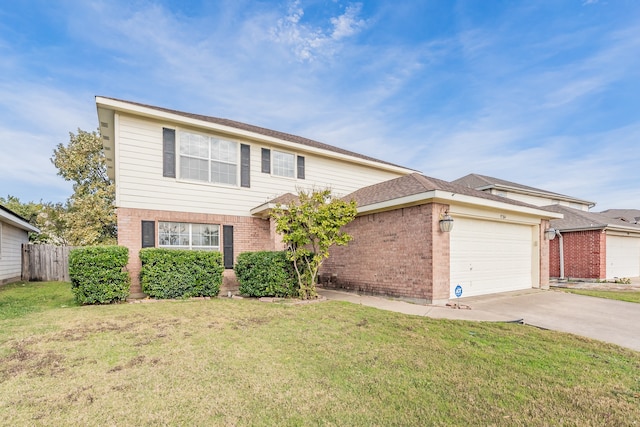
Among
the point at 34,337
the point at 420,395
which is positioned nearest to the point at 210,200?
the point at 34,337

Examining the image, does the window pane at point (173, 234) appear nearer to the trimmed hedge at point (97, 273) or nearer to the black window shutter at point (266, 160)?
the trimmed hedge at point (97, 273)

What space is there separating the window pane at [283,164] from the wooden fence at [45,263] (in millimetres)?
12083

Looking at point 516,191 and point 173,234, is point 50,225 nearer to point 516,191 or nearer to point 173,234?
point 173,234

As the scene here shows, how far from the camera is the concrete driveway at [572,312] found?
18.0ft

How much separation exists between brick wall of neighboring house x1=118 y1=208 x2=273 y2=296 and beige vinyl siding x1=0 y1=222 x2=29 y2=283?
8.28 m

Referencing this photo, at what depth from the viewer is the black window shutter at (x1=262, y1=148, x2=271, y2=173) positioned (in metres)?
11.6

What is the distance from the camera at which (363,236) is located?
1019cm

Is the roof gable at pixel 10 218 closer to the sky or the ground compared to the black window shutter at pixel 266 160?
closer to the ground

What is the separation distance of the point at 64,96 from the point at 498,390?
1863 cm

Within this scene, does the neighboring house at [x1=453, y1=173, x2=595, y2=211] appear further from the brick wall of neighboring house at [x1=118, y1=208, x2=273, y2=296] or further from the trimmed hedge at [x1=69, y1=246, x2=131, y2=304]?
the trimmed hedge at [x1=69, y1=246, x2=131, y2=304]

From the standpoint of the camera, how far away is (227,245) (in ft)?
35.0

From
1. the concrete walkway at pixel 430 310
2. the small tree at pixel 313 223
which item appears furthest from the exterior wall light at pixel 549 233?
the small tree at pixel 313 223

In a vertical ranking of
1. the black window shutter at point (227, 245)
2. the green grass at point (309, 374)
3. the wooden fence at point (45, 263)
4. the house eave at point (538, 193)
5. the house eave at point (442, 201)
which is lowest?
the wooden fence at point (45, 263)

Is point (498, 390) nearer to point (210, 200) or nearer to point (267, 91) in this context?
point (210, 200)
